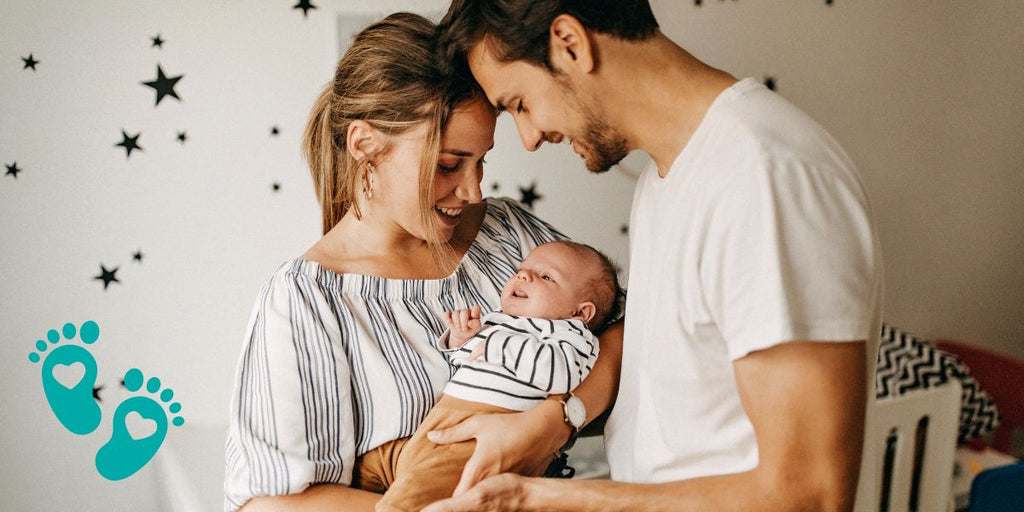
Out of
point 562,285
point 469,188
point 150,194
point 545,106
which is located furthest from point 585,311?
point 150,194

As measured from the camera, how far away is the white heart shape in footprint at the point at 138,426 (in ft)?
5.53

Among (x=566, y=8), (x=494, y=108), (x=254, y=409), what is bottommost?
(x=254, y=409)

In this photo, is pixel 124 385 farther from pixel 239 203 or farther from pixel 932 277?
pixel 932 277

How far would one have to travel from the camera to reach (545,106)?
47.5 inches

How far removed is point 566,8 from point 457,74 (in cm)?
28

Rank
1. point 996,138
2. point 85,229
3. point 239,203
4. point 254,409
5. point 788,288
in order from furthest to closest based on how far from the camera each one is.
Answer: point 996,138 → point 239,203 → point 85,229 → point 254,409 → point 788,288

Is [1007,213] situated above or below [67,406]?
above

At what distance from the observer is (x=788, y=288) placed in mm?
901

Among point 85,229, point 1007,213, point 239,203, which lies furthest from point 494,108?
point 1007,213

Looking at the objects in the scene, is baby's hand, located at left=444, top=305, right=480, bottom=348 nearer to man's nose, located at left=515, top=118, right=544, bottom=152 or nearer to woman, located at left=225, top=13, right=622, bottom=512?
woman, located at left=225, top=13, right=622, bottom=512

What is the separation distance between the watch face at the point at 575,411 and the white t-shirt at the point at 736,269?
12 centimetres

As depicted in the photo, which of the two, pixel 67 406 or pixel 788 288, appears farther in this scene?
pixel 67 406

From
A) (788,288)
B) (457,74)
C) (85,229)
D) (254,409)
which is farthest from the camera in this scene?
(85,229)

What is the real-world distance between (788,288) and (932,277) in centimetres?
276
